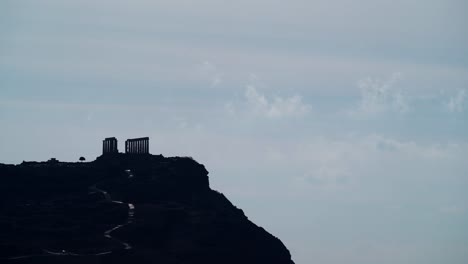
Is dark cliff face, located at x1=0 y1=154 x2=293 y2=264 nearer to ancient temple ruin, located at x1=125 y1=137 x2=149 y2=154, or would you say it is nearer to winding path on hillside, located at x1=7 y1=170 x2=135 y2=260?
winding path on hillside, located at x1=7 y1=170 x2=135 y2=260

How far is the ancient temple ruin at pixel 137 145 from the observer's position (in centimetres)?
16662

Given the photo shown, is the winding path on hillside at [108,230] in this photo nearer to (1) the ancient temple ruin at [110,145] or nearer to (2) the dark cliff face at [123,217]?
(2) the dark cliff face at [123,217]

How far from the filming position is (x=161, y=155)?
546 ft

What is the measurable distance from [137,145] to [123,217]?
27.8m

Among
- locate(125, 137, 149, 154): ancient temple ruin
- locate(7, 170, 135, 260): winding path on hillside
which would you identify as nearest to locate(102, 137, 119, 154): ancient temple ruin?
locate(125, 137, 149, 154): ancient temple ruin

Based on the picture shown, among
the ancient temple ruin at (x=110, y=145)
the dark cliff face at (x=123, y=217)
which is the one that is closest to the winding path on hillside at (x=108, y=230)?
the dark cliff face at (x=123, y=217)

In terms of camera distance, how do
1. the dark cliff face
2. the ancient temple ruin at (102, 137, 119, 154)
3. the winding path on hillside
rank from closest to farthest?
1. the winding path on hillside
2. the dark cliff face
3. the ancient temple ruin at (102, 137, 119, 154)

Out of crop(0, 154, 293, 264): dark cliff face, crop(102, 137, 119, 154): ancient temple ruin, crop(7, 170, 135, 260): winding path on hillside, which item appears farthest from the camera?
crop(102, 137, 119, 154): ancient temple ruin

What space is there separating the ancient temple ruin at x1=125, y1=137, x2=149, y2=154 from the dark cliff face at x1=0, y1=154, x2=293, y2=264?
12.1 ft

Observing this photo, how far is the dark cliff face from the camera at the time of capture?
130 metres

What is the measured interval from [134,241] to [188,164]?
30056 mm

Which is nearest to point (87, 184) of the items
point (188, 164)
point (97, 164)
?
point (97, 164)

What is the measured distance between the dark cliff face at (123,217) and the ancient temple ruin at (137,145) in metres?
3.69

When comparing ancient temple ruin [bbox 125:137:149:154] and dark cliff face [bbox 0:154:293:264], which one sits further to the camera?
ancient temple ruin [bbox 125:137:149:154]
